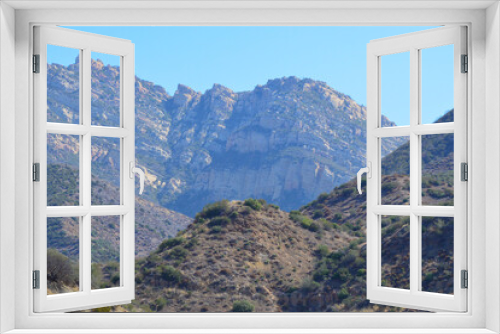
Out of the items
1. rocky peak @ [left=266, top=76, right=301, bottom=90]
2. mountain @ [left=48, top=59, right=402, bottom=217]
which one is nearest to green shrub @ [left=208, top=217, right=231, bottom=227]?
mountain @ [left=48, top=59, right=402, bottom=217]

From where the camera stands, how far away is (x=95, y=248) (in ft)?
51.6

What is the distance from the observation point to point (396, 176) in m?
17.2

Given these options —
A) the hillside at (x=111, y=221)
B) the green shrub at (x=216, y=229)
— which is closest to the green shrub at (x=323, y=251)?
A: the green shrub at (x=216, y=229)

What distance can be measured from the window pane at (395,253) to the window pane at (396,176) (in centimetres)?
86

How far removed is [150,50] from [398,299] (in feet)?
90.7

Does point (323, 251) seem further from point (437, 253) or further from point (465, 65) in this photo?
point (465, 65)

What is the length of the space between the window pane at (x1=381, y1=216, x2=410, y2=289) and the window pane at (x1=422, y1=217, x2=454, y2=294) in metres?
0.54

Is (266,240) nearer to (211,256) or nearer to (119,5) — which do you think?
(211,256)

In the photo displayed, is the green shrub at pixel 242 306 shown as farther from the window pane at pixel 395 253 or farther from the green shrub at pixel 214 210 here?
the window pane at pixel 395 253

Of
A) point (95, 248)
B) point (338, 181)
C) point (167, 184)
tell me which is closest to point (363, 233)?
point (338, 181)

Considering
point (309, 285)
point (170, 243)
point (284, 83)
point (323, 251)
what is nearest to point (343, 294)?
point (309, 285)

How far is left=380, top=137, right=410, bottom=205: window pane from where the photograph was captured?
16031mm

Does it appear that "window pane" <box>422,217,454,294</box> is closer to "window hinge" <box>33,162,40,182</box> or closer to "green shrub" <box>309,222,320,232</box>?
"green shrub" <box>309,222,320,232</box>

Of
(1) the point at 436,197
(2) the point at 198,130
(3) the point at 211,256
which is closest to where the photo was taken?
(1) the point at 436,197
